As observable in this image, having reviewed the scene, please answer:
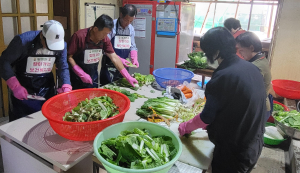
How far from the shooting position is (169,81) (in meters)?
2.76

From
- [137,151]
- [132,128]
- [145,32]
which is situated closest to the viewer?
[137,151]

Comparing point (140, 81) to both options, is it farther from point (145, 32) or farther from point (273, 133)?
point (145, 32)

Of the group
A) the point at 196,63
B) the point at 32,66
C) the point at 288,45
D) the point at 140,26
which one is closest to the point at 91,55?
the point at 32,66

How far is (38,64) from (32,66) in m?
0.06

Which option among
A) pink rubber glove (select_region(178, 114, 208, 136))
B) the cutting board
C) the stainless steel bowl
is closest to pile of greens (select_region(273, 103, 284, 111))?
the stainless steel bowl

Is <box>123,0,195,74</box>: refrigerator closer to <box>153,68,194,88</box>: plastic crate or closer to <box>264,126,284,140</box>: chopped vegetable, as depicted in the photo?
<box>153,68,194,88</box>: plastic crate

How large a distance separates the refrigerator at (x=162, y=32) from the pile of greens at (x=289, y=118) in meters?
2.81

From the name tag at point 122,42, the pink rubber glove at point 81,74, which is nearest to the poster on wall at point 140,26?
the name tag at point 122,42

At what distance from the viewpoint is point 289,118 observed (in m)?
2.47

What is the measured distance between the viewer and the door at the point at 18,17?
331cm

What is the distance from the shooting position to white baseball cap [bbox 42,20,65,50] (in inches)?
80.7

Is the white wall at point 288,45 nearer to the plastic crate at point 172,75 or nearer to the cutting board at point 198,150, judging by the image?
the plastic crate at point 172,75

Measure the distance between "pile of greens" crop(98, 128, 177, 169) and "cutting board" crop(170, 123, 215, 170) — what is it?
0.79ft

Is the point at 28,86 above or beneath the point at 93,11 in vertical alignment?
beneath
